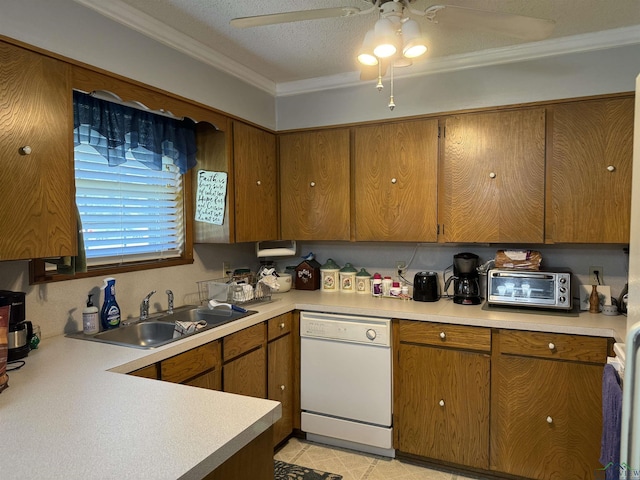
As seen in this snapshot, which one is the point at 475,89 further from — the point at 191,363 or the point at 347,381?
the point at 191,363

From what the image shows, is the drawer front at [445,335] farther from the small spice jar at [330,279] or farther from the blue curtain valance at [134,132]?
the blue curtain valance at [134,132]

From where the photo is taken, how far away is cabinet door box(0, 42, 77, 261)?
154 cm

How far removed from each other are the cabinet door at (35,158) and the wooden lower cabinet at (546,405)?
2.20 metres

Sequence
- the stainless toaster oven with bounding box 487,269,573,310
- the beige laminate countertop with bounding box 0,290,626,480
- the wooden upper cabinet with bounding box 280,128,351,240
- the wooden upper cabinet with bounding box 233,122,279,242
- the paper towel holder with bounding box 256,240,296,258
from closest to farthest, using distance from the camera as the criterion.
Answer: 1. the beige laminate countertop with bounding box 0,290,626,480
2. the stainless toaster oven with bounding box 487,269,573,310
3. the wooden upper cabinet with bounding box 233,122,279,242
4. the wooden upper cabinet with bounding box 280,128,351,240
5. the paper towel holder with bounding box 256,240,296,258

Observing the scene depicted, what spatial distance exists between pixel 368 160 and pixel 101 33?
1.70m

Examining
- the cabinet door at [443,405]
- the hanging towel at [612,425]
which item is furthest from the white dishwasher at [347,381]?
the hanging towel at [612,425]

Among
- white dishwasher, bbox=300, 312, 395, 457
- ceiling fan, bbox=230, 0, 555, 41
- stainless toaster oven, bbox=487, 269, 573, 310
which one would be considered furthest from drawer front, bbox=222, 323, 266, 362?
ceiling fan, bbox=230, 0, 555, 41

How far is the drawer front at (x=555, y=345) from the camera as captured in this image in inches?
83.9

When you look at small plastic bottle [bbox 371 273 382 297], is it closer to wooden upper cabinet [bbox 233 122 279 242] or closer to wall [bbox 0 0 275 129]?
wooden upper cabinet [bbox 233 122 279 242]

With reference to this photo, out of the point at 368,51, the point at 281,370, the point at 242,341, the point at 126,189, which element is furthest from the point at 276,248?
the point at 368,51

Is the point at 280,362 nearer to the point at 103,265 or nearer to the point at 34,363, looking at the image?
the point at 103,265

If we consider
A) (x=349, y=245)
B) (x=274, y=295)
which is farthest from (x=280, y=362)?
(x=349, y=245)

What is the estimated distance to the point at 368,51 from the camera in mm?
1755

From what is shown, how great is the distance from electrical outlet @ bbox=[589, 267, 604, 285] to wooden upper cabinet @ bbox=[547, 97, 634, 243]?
33 centimetres
